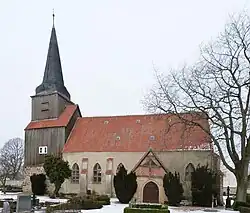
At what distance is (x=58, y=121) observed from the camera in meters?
44.2

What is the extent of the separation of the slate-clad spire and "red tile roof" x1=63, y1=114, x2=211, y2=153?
4.67 m

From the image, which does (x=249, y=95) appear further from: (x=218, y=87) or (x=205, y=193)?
(x=205, y=193)

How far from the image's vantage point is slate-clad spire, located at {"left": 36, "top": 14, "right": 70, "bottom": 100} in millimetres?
45759

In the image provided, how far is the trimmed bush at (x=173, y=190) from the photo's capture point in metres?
33.4

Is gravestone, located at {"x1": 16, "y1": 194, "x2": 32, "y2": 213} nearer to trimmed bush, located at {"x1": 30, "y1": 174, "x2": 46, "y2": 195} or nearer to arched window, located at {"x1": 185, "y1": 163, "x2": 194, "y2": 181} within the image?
arched window, located at {"x1": 185, "y1": 163, "x2": 194, "y2": 181}

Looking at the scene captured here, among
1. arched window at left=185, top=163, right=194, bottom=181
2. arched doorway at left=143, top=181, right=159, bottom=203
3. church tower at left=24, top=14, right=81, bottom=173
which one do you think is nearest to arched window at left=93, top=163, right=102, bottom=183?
church tower at left=24, top=14, right=81, bottom=173

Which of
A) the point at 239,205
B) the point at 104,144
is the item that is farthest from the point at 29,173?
the point at 239,205

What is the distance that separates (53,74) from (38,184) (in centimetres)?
1292

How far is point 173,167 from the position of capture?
38.2m

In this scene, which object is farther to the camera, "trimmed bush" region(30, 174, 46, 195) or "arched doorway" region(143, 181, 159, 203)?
"trimmed bush" region(30, 174, 46, 195)

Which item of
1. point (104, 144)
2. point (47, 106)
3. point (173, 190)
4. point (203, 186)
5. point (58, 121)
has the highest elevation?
point (47, 106)

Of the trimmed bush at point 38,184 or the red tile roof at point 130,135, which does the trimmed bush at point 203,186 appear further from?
the trimmed bush at point 38,184

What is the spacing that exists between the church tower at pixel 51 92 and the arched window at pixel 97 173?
8018mm

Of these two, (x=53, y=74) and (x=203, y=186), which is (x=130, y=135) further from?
(x=53, y=74)
